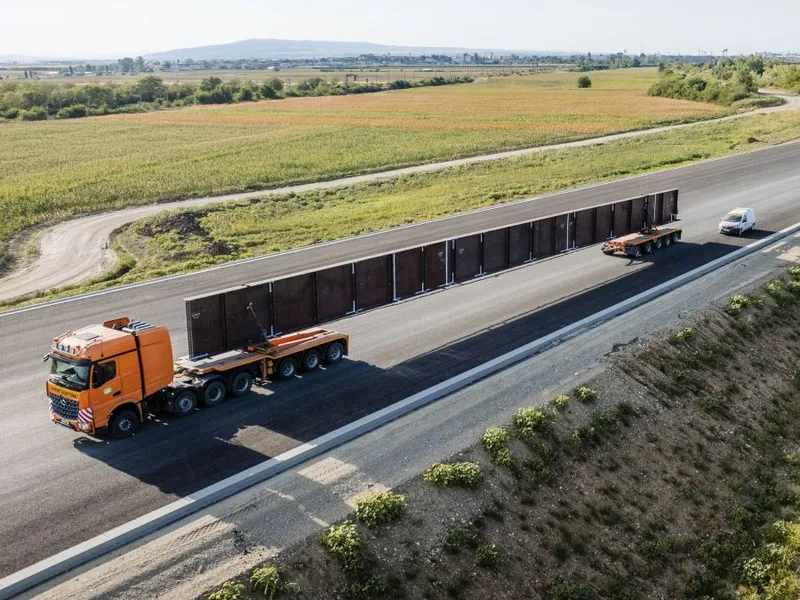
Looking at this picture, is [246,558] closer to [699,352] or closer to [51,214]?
[699,352]

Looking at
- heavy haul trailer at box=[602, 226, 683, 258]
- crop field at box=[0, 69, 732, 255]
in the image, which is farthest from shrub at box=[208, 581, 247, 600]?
crop field at box=[0, 69, 732, 255]

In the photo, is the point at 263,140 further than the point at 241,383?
Yes

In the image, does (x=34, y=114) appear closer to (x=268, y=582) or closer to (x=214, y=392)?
(x=214, y=392)

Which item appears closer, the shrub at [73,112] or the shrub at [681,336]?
the shrub at [681,336]

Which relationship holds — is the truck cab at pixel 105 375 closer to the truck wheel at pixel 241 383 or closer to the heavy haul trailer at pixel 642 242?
the truck wheel at pixel 241 383

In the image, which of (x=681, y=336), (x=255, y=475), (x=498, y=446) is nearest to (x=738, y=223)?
(x=681, y=336)

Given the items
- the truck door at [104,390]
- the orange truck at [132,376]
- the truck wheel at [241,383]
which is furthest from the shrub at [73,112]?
the truck door at [104,390]
